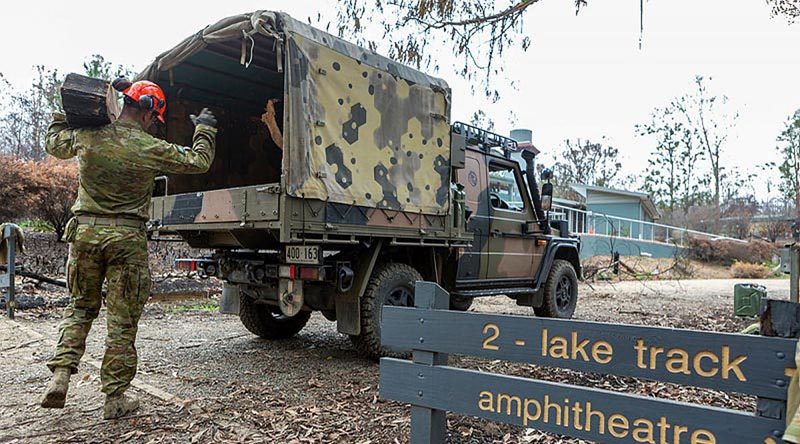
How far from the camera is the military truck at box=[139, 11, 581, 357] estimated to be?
437 centimetres

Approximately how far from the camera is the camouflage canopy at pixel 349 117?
4.30 m

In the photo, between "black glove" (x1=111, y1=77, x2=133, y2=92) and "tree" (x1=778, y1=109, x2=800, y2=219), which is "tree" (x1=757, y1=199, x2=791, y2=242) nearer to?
"tree" (x1=778, y1=109, x2=800, y2=219)

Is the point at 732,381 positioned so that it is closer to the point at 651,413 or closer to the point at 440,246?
the point at 651,413

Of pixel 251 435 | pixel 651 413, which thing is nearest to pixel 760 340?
→ pixel 651 413

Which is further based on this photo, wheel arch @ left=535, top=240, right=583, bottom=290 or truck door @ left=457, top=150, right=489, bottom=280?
wheel arch @ left=535, top=240, right=583, bottom=290

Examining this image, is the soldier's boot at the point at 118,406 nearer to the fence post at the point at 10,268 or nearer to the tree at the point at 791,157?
the fence post at the point at 10,268

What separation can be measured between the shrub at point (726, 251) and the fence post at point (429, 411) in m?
24.2

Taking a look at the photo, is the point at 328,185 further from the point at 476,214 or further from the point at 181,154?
the point at 476,214

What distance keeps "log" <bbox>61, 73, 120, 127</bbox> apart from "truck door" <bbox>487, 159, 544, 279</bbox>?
13.6 feet

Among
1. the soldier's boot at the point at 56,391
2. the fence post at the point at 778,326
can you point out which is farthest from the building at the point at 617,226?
the fence post at the point at 778,326

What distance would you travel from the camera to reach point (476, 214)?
6355 mm

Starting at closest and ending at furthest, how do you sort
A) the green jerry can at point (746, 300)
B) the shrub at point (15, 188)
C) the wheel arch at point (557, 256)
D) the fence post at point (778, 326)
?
the fence post at point (778, 326) < the wheel arch at point (557, 256) < the green jerry can at point (746, 300) < the shrub at point (15, 188)

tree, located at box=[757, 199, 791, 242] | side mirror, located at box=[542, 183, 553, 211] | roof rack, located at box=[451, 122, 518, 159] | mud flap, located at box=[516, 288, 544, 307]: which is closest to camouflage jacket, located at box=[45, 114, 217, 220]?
roof rack, located at box=[451, 122, 518, 159]

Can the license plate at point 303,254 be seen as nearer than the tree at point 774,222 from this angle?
Yes
